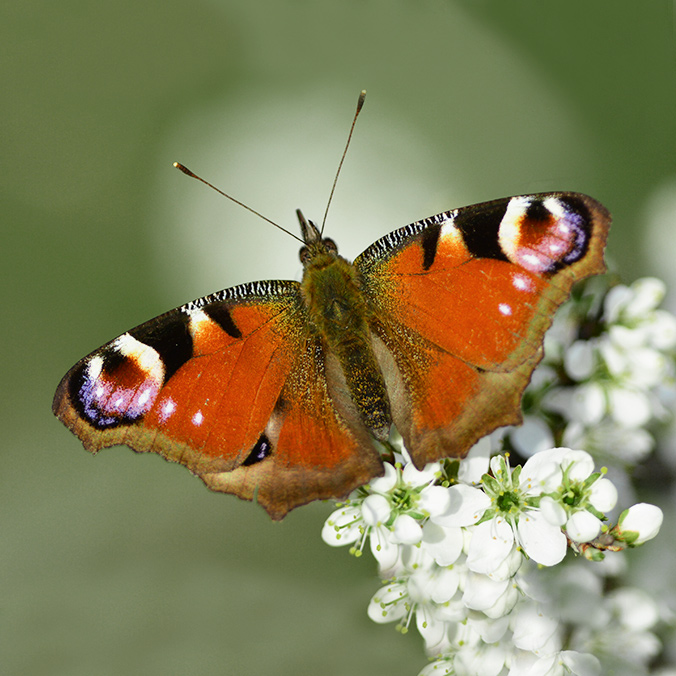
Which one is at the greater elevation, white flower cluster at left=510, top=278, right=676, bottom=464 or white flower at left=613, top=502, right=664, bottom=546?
white flower cluster at left=510, top=278, right=676, bottom=464

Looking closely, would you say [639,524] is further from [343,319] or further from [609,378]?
[343,319]

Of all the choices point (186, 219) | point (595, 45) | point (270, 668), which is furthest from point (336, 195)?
point (270, 668)

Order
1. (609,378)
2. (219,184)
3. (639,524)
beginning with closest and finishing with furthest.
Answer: (639,524), (609,378), (219,184)

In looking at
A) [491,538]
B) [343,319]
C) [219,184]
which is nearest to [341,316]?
[343,319]

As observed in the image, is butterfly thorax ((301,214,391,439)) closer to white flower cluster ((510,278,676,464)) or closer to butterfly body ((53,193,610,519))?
butterfly body ((53,193,610,519))

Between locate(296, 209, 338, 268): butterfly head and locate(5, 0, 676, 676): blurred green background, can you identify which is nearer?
locate(296, 209, 338, 268): butterfly head

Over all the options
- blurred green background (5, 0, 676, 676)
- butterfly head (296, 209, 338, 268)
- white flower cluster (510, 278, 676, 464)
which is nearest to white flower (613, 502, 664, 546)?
white flower cluster (510, 278, 676, 464)
